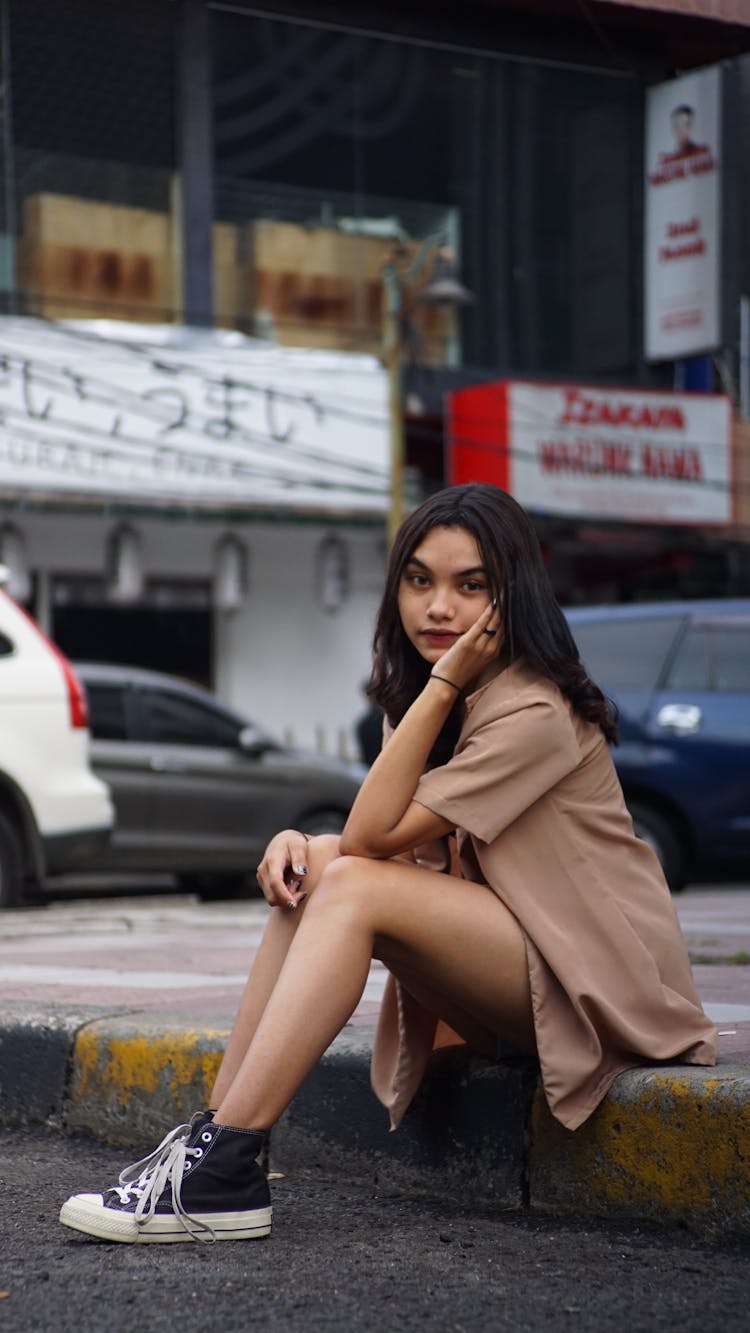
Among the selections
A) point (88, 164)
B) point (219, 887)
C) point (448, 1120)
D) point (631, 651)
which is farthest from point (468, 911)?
point (88, 164)

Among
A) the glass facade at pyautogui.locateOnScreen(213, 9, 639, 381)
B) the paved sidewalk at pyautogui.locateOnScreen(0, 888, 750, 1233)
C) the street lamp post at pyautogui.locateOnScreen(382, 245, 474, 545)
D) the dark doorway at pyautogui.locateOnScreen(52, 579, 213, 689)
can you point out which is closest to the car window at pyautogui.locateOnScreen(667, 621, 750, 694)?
the paved sidewalk at pyautogui.locateOnScreen(0, 888, 750, 1233)

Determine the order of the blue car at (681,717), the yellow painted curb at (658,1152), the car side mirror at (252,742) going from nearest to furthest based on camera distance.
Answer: the yellow painted curb at (658,1152) < the blue car at (681,717) < the car side mirror at (252,742)

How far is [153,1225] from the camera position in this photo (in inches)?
116

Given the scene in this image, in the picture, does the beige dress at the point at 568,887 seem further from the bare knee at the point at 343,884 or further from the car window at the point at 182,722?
the car window at the point at 182,722

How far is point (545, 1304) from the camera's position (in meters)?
2.61

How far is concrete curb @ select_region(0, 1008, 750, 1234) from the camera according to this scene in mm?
2982

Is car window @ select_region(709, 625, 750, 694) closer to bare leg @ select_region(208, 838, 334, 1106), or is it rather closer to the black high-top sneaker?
bare leg @ select_region(208, 838, 334, 1106)

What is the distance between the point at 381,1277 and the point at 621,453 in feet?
57.3

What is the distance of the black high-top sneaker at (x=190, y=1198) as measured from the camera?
2.95 metres

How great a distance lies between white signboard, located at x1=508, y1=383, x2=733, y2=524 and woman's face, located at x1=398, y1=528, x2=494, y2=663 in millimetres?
15419

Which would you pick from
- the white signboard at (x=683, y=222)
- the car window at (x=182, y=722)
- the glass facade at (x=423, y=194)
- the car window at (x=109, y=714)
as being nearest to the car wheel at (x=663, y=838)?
the car window at (x=182, y=722)

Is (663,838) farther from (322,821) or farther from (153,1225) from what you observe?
(153,1225)

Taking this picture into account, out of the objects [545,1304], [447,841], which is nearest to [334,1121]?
[447,841]

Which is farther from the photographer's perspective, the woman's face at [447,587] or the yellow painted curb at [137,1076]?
the yellow painted curb at [137,1076]
